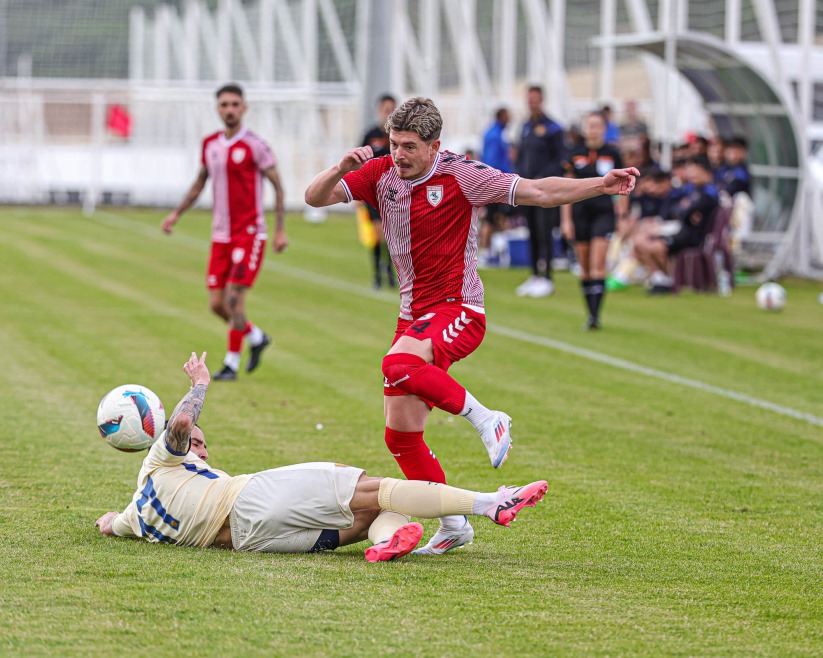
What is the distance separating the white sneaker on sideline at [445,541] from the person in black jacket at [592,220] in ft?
28.4

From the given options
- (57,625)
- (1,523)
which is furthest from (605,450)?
(57,625)

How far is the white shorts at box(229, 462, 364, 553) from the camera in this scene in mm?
5684

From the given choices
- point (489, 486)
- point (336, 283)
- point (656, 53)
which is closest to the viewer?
point (489, 486)

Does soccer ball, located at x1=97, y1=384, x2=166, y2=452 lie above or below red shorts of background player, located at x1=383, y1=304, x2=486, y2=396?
below

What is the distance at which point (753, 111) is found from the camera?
850 inches

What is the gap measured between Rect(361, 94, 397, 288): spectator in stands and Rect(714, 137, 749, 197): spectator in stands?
189 inches

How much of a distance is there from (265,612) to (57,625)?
0.70m

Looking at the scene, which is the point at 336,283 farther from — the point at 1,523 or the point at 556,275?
the point at 1,523

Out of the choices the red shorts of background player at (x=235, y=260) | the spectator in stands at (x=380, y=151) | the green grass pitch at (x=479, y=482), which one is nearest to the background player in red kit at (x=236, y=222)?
the red shorts of background player at (x=235, y=260)

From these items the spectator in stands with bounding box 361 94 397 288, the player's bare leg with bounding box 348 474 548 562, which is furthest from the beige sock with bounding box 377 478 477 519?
the spectator in stands with bounding box 361 94 397 288

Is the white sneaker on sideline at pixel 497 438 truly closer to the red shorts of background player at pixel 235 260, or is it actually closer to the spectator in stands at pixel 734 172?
the red shorts of background player at pixel 235 260

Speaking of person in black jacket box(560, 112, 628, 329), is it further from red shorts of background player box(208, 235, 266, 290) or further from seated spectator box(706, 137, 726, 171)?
seated spectator box(706, 137, 726, 171)

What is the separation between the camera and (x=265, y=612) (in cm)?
479

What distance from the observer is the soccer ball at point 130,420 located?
589 centimetres
